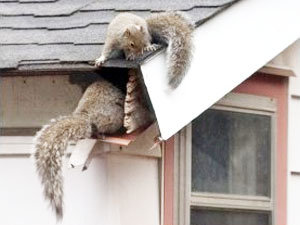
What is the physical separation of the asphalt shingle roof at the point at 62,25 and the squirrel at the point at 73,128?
0.15 m

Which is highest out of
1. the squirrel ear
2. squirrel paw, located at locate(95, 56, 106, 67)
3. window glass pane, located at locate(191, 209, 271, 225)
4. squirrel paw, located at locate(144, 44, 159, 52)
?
the squirrel ear

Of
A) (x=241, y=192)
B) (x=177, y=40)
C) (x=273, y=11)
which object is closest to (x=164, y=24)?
(x=177, y=40)

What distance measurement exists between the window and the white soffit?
313 mm

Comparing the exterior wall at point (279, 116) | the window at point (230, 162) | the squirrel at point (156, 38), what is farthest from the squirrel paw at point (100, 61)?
the exterior wall at point (279, 116)

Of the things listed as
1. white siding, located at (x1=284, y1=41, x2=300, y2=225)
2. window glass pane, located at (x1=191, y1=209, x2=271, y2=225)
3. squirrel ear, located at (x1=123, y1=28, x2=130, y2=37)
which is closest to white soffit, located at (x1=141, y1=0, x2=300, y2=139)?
squirrel ear, located at (x1=123, y1=28, x2=130, y2=37)

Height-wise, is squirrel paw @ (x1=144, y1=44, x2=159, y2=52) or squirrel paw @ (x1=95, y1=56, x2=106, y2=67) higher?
squirrel paw @ (x1=144, y1=44, x2=159, y2=52)

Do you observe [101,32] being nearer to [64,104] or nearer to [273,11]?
[64,104]

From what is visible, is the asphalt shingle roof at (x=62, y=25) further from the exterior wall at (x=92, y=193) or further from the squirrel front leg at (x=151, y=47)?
the exterior wall at (x=92, y=193)

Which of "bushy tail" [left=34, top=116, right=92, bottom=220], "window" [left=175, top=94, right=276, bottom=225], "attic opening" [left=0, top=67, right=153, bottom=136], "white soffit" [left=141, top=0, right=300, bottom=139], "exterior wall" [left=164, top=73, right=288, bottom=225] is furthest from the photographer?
"exterior wall" [left=164, top=73, right=288, bottom=225]

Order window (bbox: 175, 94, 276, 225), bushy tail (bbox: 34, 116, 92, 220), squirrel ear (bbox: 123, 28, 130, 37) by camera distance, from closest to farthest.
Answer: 1. bushy tail (bbox: 34, 116, 92, 220)
2. squirrel ear (bbox: 123, 28, 130, 37)
3. window (bbox: 175, 94, 276, 225)

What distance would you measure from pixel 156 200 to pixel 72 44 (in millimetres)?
681

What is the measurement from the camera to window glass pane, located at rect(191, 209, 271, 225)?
204 inches

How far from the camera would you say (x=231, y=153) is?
5.31 meters

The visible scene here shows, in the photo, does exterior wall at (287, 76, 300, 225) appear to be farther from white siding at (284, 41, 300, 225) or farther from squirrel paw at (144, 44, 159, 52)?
squirrel paw at (144, 44, 159, 52)
